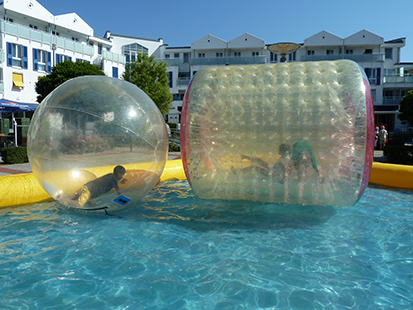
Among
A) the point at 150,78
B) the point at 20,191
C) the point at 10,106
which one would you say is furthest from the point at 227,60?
the point at 20,191

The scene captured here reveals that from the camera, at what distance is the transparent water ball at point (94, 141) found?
3873 millimetres

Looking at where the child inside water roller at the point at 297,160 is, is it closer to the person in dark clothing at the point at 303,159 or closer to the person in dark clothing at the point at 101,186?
the person in dark clothing at the point at 303,159

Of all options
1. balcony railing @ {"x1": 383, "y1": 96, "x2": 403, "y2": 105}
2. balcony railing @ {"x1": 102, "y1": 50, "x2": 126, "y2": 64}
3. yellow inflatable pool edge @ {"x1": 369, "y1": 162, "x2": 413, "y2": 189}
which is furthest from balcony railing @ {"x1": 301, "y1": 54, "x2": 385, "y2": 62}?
yellow inflatable pool edge @ {"x1": 369, "y1": 162, "x2": 413, "y2": 189}

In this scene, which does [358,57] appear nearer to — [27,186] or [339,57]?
[339,57]

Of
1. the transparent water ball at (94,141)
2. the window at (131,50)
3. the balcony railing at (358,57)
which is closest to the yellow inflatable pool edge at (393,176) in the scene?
the transparent water ball at (94,141)

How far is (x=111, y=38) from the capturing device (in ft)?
146

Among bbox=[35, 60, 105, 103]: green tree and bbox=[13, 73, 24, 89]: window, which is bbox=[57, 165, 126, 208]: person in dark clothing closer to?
bbox=[35, 60, 105, 103]: green tree

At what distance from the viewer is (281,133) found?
→ 430 centimetres

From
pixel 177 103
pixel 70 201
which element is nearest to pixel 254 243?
pixel 70 201

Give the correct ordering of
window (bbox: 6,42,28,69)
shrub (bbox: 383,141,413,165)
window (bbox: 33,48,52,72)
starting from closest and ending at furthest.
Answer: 1. shrub (bbox: 383,141,413,165)
2. window (bbox: 6,42,28,69)
3. window (bbox: 33,48,52,72)

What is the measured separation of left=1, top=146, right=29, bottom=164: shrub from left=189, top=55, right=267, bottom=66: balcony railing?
33492 millimetres

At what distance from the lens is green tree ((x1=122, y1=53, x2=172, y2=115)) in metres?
27.6

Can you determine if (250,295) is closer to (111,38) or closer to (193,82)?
(193,82)

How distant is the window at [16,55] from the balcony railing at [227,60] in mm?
20086
